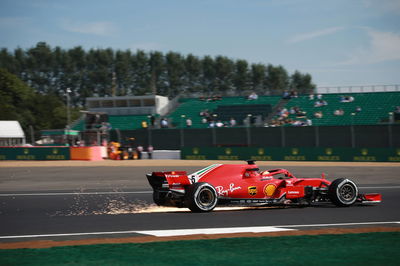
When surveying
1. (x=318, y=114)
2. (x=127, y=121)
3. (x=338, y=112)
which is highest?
(x=127, y=121)

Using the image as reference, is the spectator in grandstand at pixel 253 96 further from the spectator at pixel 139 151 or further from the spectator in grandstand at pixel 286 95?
the spectator at pixel 139 151

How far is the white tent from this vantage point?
166 feet

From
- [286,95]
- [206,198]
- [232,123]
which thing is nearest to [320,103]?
[286,95]

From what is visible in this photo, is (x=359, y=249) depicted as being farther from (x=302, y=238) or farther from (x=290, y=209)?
(x=290, y=209)

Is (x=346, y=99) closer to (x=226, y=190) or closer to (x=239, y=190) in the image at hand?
(x=239, y=190)

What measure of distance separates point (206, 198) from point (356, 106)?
3698 centimetres

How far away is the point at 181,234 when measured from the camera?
361 inches

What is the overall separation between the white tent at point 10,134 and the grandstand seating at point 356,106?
2532 centimetres

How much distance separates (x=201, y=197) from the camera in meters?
12.1

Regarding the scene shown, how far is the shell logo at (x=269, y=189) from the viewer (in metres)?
12.6

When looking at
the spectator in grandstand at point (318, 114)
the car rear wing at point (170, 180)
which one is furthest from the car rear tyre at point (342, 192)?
the spectator in grandstand at point (318, 114)

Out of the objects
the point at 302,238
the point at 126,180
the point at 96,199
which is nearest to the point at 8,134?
the point at 126,180

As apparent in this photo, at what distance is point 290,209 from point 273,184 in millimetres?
793

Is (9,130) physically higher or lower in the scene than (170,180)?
higher
